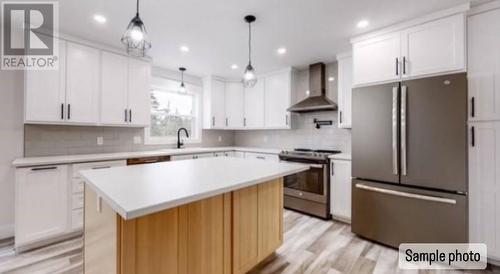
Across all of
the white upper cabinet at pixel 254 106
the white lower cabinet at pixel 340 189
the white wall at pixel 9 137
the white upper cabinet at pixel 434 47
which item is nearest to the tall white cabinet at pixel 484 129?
the white upper cabinet at pixel 434 47

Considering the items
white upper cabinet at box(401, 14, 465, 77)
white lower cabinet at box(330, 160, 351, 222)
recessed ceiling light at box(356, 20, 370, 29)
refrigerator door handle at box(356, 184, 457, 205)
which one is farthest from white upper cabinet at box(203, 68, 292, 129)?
white upper cabinet at box(401, 14, 465, 77)

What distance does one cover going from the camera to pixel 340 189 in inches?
124

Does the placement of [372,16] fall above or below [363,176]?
above

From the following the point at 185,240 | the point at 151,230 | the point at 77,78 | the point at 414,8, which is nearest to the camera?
the point at 151,230

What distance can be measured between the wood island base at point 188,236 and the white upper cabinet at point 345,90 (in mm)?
1900

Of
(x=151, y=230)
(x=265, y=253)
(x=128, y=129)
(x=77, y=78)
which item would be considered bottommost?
(x=265, y=253)

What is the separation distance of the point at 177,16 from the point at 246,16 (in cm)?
73

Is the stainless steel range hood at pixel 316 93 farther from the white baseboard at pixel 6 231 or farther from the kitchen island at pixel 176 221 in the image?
the white baseboard at pixel 6 231

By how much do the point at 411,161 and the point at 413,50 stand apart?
1167 mm

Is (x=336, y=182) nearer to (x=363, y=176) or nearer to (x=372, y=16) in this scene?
(x=363, y=176)

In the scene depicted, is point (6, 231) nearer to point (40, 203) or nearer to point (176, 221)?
point (40, 203)

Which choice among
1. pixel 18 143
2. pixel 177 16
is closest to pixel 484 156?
pixel 177 16

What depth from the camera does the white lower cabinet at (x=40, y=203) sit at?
2297 mm

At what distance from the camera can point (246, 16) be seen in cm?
235
